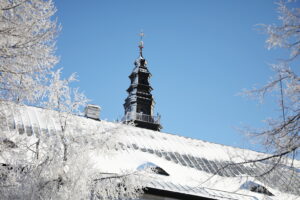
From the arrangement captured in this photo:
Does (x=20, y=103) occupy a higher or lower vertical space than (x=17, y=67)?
lower

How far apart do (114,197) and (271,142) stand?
11.8 feet

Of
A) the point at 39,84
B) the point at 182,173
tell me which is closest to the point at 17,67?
the point at 39,84

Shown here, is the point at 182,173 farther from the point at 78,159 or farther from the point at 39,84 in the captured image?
the point at 39,84

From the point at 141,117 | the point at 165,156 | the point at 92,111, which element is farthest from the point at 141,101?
the point at 165,156

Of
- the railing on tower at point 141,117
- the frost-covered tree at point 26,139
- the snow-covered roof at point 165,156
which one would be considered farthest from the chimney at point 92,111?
the railing on tower at point 141,117

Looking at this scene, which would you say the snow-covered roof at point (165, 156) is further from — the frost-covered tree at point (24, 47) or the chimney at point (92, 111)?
the chimney at point (92, 111)

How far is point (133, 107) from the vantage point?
41.7m

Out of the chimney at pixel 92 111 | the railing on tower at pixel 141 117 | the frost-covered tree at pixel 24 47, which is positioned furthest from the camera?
the railing on tower at pixel 141 117

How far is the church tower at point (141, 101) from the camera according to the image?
4144cm

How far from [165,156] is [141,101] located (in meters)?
26.4

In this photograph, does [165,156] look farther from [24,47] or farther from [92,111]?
[24,47]

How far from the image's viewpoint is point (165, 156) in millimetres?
15727

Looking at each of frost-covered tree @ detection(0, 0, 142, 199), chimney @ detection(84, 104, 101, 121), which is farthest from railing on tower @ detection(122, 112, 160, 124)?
frost-covered tree @ detection(0, 0, 142, 199)

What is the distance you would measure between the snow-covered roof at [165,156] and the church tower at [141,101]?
21547 millimetres
